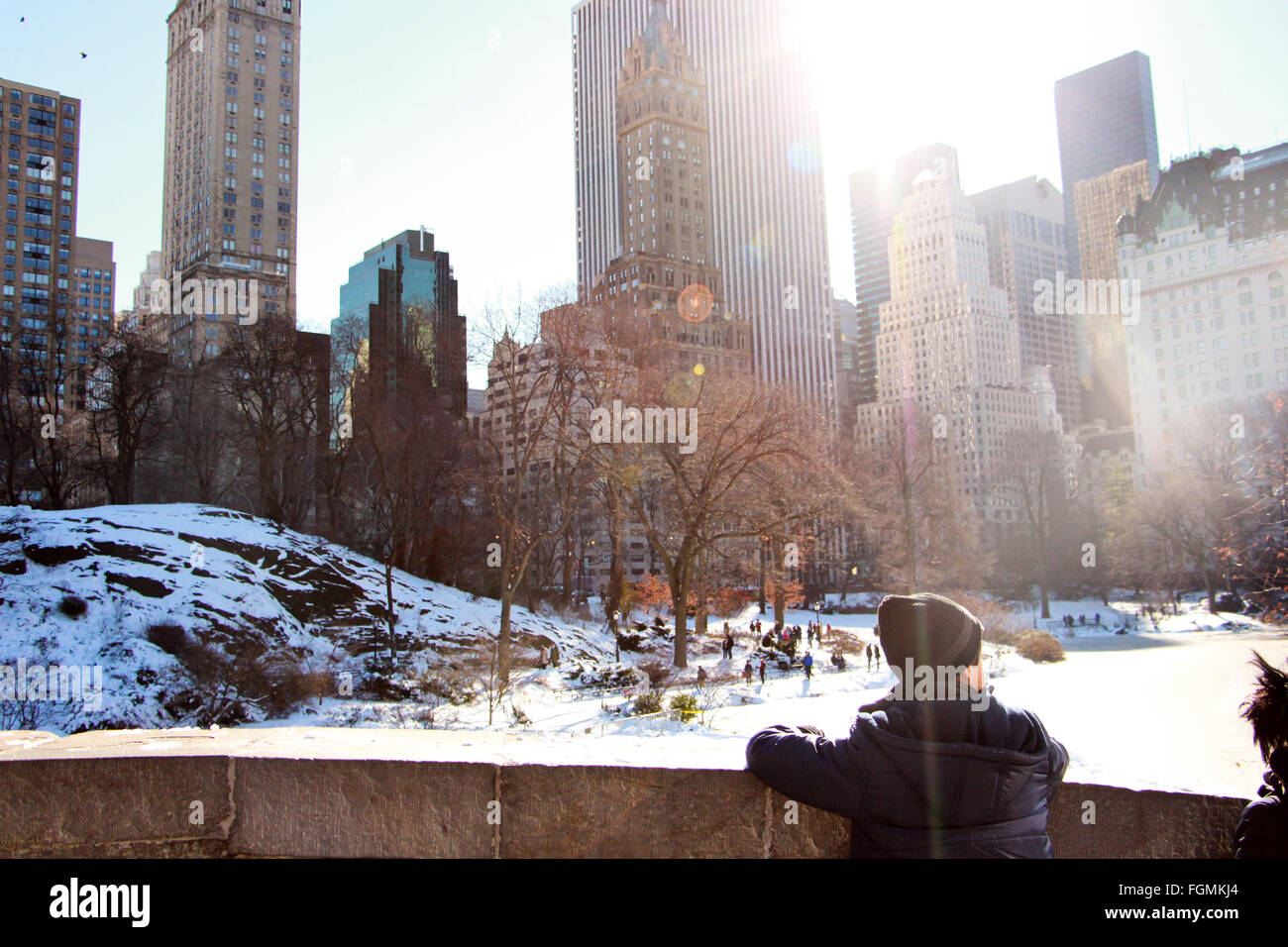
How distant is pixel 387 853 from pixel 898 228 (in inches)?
7234

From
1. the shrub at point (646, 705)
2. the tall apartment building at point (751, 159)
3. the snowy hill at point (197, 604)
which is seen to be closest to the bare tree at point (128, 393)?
the snowy hill at point (197, 604)

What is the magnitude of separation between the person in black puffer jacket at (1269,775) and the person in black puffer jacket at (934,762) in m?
0.59

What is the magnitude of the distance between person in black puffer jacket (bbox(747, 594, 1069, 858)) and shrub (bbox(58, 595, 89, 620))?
25.5m

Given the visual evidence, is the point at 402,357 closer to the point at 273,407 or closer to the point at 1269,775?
the point at 273,407

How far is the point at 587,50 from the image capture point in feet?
535

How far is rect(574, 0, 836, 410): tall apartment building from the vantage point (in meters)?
155

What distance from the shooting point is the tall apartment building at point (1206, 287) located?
10569cm

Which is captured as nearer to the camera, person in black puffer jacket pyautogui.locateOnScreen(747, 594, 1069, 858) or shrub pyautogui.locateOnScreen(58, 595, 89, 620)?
person in black puffer jacket pyautogui.locateOnScreen(747, 594, 1069, 858)

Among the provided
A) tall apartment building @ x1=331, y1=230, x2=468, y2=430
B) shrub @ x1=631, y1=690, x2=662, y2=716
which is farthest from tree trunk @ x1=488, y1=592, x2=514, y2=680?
tall apartment building @ x1=331, y1=230, x2=468, y2=430

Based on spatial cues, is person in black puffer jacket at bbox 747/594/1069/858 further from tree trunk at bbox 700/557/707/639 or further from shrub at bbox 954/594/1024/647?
shrub at bbox 954/594/1024/647

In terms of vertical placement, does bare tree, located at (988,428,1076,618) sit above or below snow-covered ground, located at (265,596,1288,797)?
above

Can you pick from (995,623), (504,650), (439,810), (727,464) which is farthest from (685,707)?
(995,623)

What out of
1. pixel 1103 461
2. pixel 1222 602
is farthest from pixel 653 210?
pixel 1222 602

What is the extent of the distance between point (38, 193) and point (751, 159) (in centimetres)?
11225
